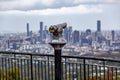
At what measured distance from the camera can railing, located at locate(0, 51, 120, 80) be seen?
592cm

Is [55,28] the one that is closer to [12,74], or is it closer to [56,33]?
[56,33]

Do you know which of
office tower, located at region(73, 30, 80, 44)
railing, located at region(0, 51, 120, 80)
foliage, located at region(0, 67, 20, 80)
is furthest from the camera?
office tower, located at region(73, 30, 80, 44)

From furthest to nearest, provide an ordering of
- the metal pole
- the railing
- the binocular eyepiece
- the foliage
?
A: the foliage → the railing → the metal pole → the binocular eyepiece

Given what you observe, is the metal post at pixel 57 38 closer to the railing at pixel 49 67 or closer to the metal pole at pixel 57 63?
the metal pole at pixel 57 63

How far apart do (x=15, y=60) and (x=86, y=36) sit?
682 centimetres

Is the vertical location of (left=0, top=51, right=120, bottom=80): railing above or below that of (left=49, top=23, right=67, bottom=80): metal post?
below

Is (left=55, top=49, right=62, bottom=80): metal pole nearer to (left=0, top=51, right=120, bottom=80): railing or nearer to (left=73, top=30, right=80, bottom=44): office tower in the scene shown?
(left=0, top=51, right=120, bottom=80): railing

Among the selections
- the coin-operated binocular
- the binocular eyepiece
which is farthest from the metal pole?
the binocular eyepiece

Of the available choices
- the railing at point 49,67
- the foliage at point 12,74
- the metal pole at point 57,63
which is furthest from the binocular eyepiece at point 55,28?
the foliage at point 12,74

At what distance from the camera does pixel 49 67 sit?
23.0 feet

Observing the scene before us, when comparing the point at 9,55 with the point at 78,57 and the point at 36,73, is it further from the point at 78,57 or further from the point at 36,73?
the point at 78,57

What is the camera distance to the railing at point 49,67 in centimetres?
592

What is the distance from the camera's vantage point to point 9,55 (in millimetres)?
7855

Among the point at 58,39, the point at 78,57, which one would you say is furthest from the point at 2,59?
the point at 58,39
